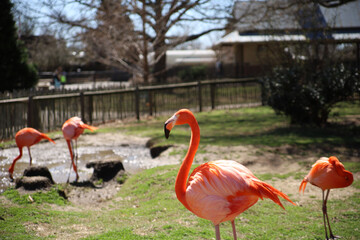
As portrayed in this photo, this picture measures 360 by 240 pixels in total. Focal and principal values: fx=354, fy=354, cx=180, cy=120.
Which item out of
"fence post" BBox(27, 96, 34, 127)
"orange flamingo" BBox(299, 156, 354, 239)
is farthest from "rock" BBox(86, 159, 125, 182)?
"fence post" BBox(27, 96, 34, 127)

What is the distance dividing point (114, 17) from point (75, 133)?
9648 mm

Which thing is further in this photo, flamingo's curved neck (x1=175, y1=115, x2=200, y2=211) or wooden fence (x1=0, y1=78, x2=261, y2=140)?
wooden fence (x1=0, y1=78, x2=261, y2=140)

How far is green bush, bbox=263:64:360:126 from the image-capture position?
380 inches

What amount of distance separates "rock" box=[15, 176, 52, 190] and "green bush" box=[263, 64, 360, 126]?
7067 millimetres

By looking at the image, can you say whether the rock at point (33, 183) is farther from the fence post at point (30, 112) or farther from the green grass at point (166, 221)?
the fence post at point (30, 112)

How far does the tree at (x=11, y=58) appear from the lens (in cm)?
1596

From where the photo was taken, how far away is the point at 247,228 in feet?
13.8

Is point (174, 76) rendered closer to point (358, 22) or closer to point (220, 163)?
point (358, 22)

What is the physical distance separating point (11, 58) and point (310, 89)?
13680mm

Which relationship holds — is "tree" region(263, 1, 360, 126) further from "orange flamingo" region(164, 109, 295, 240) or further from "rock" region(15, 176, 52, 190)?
"orange flamingo" region(164, 109, 295, 240)

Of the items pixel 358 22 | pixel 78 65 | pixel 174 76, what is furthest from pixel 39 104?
pixel 78 65

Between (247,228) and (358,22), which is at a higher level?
(358,22)

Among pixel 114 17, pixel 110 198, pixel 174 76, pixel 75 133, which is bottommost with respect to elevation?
pixel 110 198

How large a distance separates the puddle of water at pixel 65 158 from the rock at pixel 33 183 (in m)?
0.68
